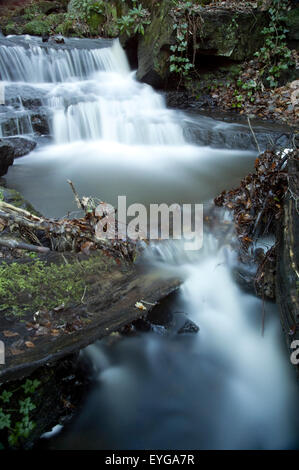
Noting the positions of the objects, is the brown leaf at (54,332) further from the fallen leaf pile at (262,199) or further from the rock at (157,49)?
the rock at (157,49)

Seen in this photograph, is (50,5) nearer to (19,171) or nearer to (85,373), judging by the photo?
(19,171)

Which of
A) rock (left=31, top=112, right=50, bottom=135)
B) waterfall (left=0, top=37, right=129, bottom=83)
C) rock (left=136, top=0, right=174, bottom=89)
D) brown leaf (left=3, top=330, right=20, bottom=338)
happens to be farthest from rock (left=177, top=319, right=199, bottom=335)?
waterfall (left=0, top=37, right=129, bottom=83)

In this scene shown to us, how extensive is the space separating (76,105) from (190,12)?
3.97 meters

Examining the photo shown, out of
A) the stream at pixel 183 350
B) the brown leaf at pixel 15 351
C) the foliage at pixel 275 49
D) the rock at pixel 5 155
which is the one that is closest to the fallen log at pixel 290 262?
the stream at pixel 183 350

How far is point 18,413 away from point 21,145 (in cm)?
659

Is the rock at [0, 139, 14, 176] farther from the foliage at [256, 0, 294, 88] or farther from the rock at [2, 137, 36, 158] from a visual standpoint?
the foliage at [256, 0, 294, 88]

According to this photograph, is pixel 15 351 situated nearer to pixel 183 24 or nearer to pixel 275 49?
pixel 183 24

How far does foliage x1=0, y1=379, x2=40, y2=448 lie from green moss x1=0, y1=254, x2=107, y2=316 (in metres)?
0.50

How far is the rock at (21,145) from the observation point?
7.58 m

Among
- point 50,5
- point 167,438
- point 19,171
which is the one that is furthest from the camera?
point 50,5

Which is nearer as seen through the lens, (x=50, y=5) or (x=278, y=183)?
(x=278, y=183)

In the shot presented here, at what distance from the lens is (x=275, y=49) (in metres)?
9.58

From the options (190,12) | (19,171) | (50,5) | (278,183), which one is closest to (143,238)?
(278,183)

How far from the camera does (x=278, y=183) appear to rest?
374cm
